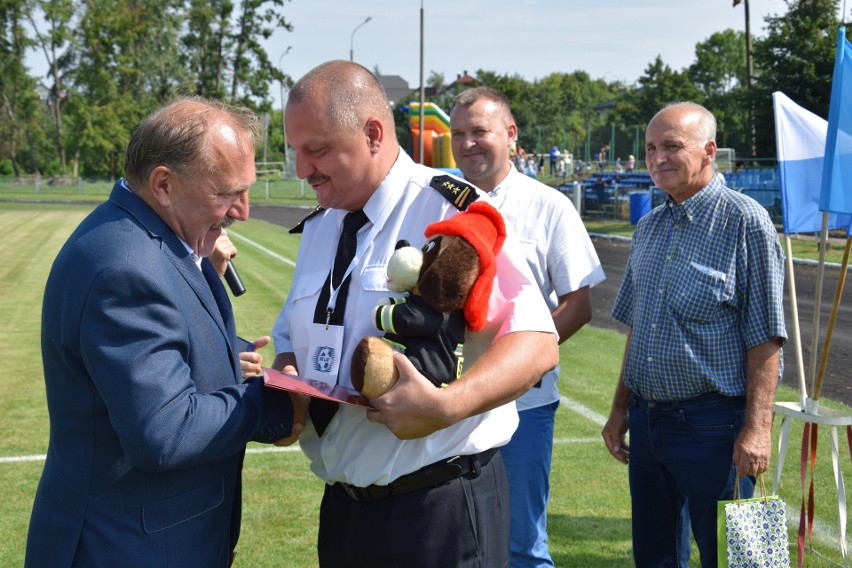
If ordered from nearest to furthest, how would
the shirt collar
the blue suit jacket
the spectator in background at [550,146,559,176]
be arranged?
the blue suit jacket → the shirt collar → the spectator in background at [550,146,559,176]

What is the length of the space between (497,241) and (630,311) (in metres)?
2.09

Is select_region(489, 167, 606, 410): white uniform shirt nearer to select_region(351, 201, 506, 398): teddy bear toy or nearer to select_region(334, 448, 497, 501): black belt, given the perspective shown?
select_region(334, 448, 497, 501): black belt

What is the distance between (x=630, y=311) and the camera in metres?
4.40

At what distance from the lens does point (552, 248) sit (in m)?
4.46

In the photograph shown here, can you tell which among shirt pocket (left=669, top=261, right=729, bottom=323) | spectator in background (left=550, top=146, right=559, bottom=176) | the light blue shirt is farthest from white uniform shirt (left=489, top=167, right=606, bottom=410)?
spectator in background (left=550, top=146, right=559, bottom=176)

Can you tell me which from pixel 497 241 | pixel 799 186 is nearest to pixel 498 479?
pixel 497 241

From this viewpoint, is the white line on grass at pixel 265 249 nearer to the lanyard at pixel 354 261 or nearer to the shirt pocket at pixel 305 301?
the shirt pocket at pixel 305 301

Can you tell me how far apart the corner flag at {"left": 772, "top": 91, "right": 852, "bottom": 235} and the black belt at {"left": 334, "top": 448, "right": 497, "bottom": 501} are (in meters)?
2.46

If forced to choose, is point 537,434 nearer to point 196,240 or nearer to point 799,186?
point 799,186

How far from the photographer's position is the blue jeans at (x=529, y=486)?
4.24 metres

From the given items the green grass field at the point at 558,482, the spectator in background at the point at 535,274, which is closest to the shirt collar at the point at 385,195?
the spectator in background at the point at 535,274

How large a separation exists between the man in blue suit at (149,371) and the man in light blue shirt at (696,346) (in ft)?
6.45

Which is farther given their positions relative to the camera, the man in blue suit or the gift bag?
the gift bag

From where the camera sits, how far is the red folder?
231 centimetres
